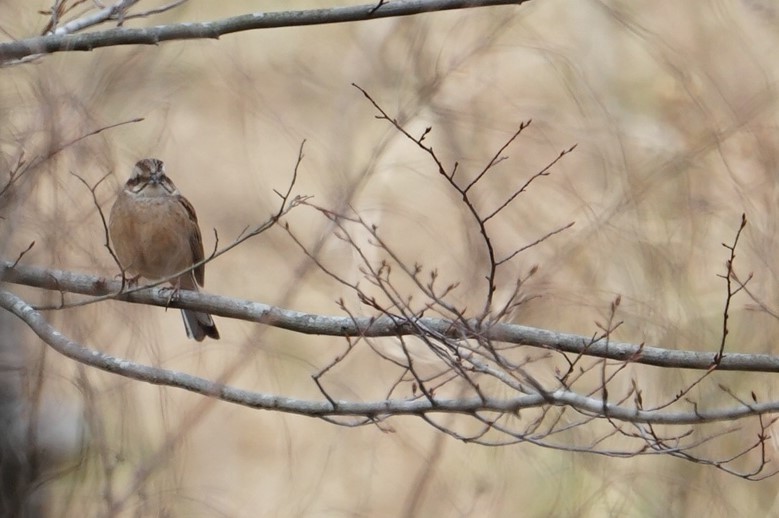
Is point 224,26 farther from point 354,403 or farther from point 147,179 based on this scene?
point 147,179

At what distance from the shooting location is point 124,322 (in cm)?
432

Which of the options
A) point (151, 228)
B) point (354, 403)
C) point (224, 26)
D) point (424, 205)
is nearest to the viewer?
point (354, 403)

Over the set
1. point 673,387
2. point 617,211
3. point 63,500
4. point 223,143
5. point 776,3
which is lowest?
point 63,500

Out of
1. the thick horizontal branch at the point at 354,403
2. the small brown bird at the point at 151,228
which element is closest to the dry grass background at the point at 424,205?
the thick horizontal branch at the point at 354,403

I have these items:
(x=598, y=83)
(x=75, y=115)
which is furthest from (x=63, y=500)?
(x=598, y=83)

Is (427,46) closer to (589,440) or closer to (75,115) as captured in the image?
(589,440)

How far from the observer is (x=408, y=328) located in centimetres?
377

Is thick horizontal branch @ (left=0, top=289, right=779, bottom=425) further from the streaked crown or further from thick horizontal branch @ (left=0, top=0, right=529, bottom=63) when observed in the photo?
the streaked crown

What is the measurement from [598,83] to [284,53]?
11.8ft

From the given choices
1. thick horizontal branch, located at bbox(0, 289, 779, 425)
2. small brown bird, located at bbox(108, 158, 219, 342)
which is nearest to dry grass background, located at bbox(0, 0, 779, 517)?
thick horizontal branch, located at bbox(0, 289, 779, 425)

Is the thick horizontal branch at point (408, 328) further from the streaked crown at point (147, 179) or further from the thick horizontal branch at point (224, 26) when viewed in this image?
the streaked crown at point (147, 179)

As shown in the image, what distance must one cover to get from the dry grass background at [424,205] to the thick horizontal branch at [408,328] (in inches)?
4.5

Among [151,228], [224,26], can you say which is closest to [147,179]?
[151,228]

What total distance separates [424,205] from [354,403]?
5685mm
